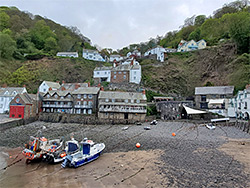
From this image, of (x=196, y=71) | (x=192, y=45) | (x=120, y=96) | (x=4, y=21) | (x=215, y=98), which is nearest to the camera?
(x=120, y=96)

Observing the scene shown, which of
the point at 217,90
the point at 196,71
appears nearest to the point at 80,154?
the point at 217,90

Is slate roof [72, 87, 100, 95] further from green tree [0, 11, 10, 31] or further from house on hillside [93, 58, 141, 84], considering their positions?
green tree [0, 11, 10, 31]

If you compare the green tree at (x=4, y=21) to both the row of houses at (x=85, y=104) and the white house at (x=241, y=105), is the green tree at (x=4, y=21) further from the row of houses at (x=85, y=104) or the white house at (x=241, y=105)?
the white house at (x=241, y=105)

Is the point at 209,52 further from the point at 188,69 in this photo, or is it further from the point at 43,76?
the point at 43,76

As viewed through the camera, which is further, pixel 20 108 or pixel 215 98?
pixel 215 98

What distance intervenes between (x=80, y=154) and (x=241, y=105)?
35.8m

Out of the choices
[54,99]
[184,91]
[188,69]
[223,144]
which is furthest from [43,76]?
[223,144]

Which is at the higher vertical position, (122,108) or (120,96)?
(120,96)

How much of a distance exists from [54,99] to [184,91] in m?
39.9

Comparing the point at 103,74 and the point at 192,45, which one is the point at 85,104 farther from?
the point at 192,45

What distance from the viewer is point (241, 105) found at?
119ft

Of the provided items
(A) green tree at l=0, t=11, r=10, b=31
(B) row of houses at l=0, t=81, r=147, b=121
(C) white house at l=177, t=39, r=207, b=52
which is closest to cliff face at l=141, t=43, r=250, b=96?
(C) white house at l=177, t=39, r=207, b=52

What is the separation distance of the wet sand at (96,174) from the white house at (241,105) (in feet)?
92.3

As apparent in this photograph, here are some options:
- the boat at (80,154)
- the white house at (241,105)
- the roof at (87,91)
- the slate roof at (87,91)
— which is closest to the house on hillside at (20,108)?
the slate roof at (87,91)
